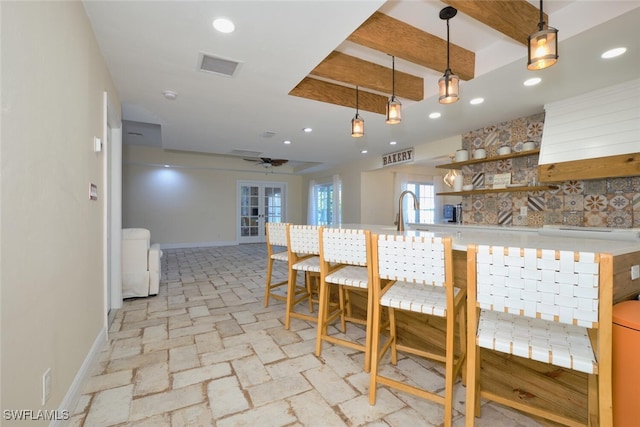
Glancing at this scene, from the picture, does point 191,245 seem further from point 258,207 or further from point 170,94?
point 170,94

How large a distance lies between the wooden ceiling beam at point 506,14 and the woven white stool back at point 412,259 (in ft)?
4.63

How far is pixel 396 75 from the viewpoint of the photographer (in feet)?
9.77

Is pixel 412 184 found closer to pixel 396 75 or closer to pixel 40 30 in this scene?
pixel 396 75

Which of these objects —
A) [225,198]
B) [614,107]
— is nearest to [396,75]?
[614,107]

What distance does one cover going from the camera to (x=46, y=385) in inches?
49.9

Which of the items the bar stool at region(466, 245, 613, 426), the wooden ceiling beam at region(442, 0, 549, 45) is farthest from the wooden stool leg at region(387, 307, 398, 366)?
the wooden ceiling beam at region(442, 0, 549, 45)

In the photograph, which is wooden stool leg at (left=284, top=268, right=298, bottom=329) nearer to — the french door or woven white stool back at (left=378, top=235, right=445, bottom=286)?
woven white stool back at (left=378, top=235, right=445, bottom=286)

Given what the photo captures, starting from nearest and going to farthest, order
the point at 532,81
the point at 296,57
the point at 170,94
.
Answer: the point at 296,57 < the point at 532,81 < the point at 170,94

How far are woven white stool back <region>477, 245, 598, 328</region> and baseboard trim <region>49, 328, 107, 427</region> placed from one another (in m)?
2.11

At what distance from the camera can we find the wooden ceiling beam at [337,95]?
3.09 m

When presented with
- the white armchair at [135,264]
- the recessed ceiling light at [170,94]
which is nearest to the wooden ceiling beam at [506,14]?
the recessed ceiling light at [170,94]

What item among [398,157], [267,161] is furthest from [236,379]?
[267,161]

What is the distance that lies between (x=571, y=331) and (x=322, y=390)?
134 centimetres

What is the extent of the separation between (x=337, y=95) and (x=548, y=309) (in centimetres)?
287
